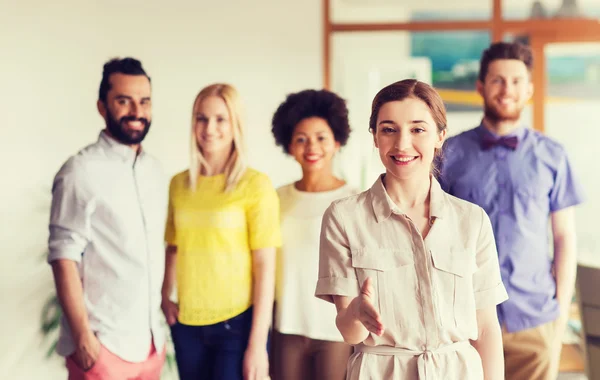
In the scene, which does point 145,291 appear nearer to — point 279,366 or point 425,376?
point 279,366

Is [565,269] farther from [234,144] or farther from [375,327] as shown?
[375,327]

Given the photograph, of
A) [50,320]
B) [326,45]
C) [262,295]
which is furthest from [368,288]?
[326,45]

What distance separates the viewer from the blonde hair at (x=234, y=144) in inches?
109

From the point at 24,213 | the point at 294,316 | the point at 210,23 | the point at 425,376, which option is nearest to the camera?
the point at 425,376

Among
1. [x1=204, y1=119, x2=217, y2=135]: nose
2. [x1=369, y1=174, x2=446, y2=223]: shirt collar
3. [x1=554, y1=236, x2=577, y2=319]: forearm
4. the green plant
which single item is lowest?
the green plant

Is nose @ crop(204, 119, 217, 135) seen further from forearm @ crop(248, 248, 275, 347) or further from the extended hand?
the extended hand

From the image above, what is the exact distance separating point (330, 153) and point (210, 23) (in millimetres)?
2125

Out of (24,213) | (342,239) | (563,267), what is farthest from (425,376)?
(24,213)

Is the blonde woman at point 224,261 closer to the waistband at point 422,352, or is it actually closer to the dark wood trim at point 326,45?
the waistband at point 422,352

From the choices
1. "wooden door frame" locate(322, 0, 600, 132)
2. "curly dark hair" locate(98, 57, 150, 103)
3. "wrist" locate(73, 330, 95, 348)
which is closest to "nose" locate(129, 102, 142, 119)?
"curly dark hair" locate(98, 57, 150, 103)

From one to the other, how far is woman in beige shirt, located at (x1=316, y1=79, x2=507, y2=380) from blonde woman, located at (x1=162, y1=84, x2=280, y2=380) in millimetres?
978

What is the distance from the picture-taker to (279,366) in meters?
2.82

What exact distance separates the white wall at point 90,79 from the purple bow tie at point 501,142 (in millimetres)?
2098

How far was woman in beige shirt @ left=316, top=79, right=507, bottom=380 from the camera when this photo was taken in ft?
5.50
